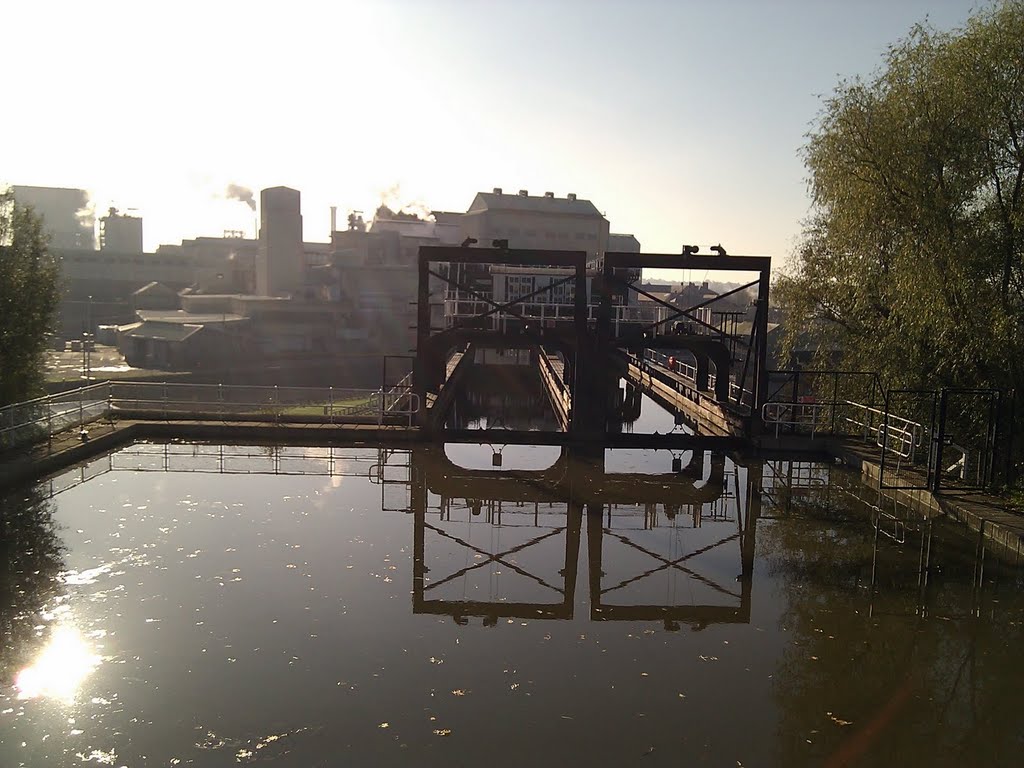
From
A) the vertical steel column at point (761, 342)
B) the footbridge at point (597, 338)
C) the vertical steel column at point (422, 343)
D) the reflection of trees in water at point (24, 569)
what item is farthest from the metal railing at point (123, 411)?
the vertical steel column at point (761, 342)

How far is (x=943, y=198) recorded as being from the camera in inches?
594

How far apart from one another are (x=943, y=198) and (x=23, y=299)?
65.6 feet

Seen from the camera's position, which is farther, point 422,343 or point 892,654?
point 422,343

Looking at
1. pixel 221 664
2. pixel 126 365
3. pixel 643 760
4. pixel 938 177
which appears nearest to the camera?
pixel 643 760

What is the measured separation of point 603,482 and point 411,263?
7204 cm

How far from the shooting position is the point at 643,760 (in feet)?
20.8

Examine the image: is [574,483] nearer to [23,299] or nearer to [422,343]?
[422,343]

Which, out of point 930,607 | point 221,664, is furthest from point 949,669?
point 221,664

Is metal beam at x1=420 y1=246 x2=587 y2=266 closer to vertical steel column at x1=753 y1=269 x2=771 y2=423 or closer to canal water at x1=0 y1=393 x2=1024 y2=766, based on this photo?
vertical steel column at x1=753 y1=269 x2=771 y2=423

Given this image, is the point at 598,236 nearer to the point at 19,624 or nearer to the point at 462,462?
the point at 462,462

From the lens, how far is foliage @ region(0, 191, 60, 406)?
17.0 meters

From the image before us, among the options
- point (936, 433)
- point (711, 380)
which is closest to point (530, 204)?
point (711, 380)

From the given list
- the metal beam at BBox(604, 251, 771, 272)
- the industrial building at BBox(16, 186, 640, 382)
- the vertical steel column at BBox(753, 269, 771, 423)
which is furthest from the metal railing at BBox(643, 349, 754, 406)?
the industrial building at BBox(16, 186, 640, 382)

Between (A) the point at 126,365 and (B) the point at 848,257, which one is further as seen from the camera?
(A) the point at 126,365
